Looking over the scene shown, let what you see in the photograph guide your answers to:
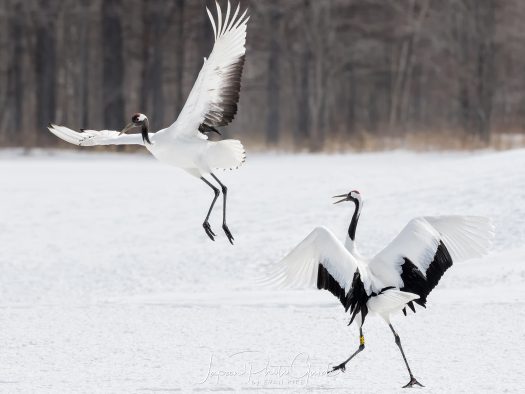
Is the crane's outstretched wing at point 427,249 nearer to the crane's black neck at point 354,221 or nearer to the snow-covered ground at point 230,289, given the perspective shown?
the crane's black neck at point 354,221

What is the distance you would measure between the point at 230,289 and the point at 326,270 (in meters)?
6.48

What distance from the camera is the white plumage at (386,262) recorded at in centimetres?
639

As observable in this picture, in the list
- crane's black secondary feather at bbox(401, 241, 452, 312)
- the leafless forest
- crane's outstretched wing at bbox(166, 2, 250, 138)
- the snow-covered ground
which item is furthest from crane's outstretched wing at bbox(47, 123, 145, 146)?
the leafless forest

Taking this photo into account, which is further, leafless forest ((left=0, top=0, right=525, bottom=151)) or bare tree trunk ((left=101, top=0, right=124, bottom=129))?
leafless forest ((left=0, top=0, right=525, bottom=151))

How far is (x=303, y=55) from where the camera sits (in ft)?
142

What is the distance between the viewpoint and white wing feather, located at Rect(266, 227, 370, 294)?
6.34m

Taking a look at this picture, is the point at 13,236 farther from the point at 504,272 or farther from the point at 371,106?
the point at 371,106

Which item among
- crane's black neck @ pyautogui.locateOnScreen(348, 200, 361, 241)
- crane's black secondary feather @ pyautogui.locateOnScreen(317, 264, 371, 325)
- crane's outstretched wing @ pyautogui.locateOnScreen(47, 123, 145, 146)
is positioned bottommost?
crane's black secondary feather @ pyautogui.locateOnScreen(317, 264, 371, 325)

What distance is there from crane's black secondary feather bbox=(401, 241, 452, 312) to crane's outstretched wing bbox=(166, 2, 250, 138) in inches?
71.8

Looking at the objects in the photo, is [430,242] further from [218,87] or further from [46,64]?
[46,64]

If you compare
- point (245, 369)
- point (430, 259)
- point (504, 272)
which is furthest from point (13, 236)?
point (430, 259)

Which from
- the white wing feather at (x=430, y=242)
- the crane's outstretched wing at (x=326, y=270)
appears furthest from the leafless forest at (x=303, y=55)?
the crane's outstretched wing at (x=326, y=270)

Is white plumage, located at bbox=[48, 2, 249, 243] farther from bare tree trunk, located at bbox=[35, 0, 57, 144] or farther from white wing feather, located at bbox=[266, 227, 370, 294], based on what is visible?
bare tree trunk, located at bbox=[35, 0, 57, 144]

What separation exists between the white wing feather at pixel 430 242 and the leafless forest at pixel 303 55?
852 inches
